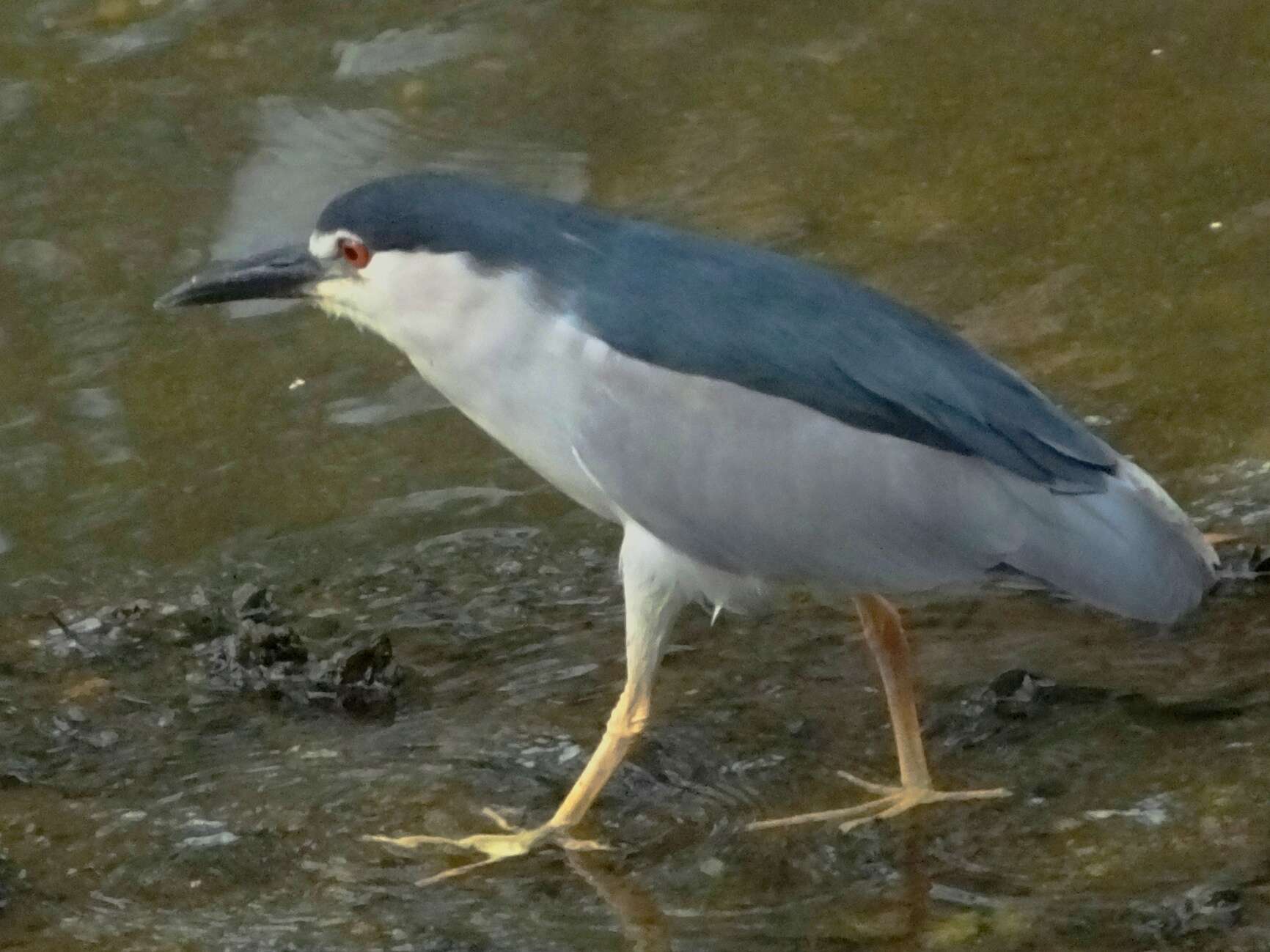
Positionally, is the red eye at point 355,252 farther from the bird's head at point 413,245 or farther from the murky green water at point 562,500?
the murky green water at point 562,500

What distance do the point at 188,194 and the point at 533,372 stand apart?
137 inches

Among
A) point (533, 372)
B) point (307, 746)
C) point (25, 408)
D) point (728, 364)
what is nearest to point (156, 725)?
point (307, 746)

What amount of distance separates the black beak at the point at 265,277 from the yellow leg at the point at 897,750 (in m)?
1.28

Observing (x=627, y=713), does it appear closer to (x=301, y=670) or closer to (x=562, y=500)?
(x=301, y=670)

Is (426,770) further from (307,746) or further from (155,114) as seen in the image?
(155,114)

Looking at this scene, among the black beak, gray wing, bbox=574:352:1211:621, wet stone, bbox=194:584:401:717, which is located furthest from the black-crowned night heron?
wet stone, bbox=194:584:401:717

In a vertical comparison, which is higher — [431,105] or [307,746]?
[431,105]

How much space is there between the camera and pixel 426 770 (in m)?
4.00

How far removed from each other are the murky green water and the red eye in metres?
0.99

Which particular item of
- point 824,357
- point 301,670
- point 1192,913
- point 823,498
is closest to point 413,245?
point 824,357

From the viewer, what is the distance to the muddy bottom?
3439 mm

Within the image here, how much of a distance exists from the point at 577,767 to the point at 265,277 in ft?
3.88

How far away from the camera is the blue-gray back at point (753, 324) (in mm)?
3693

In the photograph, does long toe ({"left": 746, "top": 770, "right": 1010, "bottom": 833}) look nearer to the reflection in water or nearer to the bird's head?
the reflection in water
